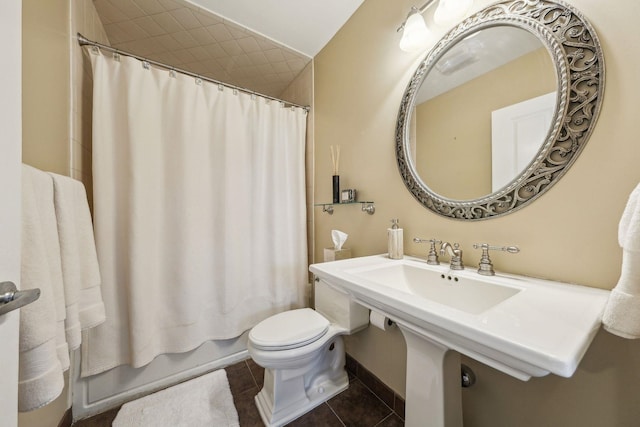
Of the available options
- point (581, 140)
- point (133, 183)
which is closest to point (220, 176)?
point (133, 183)

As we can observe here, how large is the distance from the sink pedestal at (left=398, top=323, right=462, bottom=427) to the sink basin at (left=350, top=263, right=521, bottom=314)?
17 centimetres

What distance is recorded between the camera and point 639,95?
1.78 ft

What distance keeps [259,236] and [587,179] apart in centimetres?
156

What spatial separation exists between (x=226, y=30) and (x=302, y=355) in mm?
2030

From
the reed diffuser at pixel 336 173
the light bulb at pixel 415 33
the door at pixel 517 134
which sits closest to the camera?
the door at pixel 517 134

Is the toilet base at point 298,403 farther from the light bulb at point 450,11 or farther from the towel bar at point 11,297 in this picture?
the light bulb at point 450,11

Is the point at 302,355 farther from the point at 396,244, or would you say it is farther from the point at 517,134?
the point at 517,134

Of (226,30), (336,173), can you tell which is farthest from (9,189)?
(226,30)

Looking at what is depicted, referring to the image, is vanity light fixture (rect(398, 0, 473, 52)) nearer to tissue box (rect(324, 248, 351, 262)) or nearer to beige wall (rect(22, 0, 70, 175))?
tissue box (rect(324, 248, 351, 262))

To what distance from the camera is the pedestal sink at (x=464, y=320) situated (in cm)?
36

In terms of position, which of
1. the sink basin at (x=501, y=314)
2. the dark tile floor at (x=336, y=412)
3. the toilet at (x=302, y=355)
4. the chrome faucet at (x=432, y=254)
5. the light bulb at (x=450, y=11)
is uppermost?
the light bulb at (x=450, y=11)

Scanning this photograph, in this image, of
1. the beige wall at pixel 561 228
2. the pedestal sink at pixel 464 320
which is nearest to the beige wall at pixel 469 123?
the beige wall at pixel 561 228

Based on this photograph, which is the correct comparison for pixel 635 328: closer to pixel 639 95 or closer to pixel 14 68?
pixel 639 95

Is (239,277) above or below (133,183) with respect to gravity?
below
